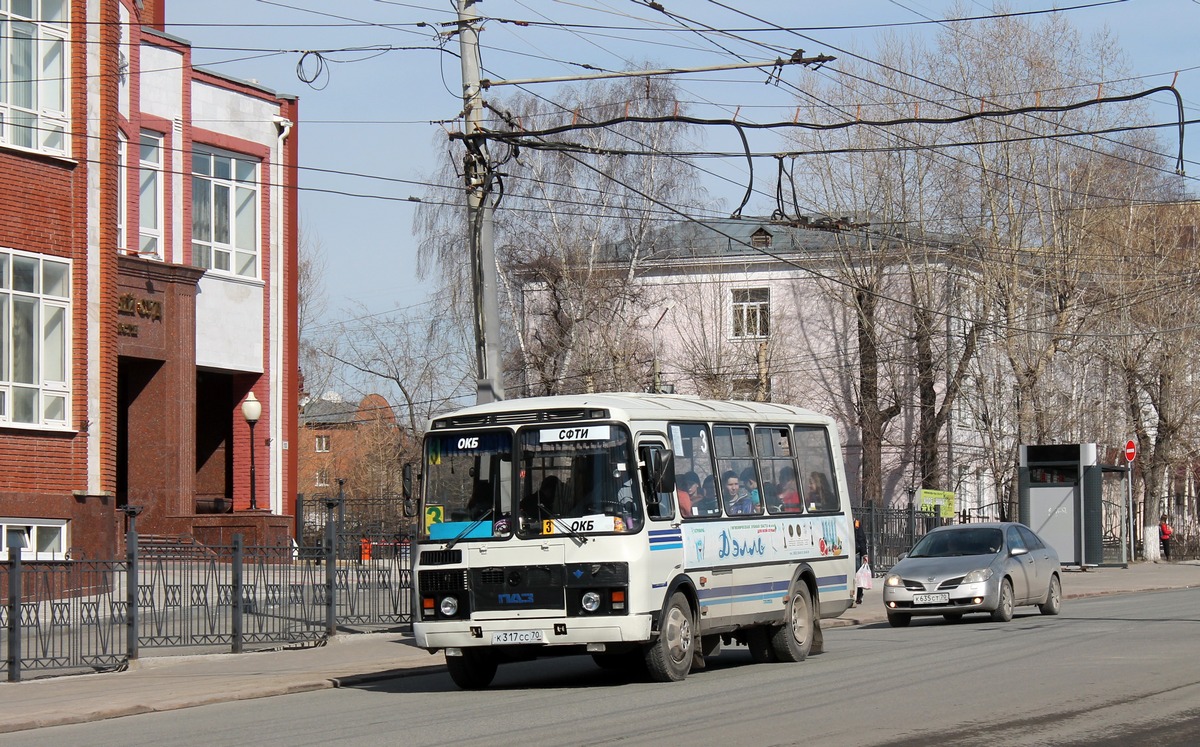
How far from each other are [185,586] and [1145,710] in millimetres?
11749

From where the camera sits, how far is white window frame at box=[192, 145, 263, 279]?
35.0 metres

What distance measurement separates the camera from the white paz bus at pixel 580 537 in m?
14.2

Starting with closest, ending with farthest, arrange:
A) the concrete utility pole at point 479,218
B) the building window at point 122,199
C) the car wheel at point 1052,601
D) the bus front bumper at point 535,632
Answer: the bus front bumper at point 535,632, the concrete utility pole at point 479,218, the car wheel at point 1052,601, the building window at point 122,199

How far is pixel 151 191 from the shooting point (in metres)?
33.7

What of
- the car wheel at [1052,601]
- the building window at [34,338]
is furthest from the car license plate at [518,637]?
the building window at [34,338]

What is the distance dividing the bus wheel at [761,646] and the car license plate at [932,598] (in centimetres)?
525

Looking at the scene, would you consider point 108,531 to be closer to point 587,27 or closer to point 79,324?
point 79,324

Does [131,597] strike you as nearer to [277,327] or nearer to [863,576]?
[863,576]

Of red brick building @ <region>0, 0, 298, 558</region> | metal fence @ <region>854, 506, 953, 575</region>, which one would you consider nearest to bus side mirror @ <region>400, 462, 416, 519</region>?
red brick building @ <region>0, 0, 298, 558</region>

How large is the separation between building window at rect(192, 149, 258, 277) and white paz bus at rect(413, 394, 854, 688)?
2163 centimetres

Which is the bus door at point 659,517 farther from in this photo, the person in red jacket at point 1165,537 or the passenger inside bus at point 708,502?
the person in red jacket at point 1165,537

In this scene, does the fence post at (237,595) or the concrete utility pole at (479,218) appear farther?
the concrete utility pole at (479,218)

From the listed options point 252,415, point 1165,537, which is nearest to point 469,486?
point 252,415

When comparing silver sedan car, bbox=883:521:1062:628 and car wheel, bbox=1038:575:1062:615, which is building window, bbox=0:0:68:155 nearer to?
silver sedan car, bbox=883:521:1062:628
